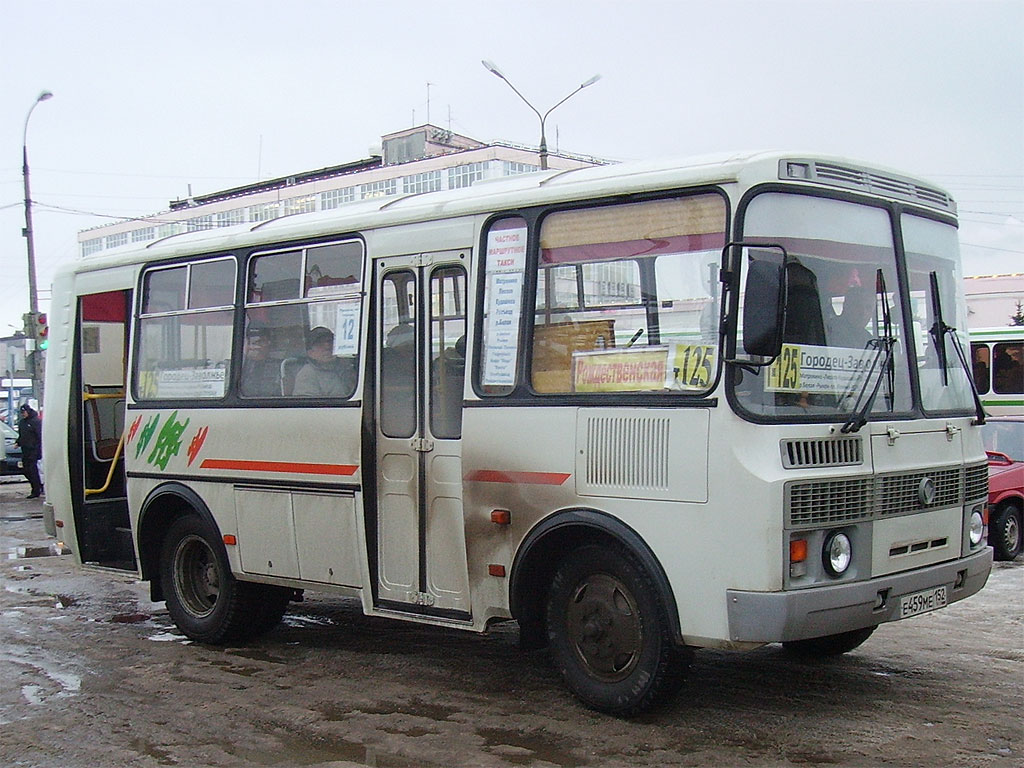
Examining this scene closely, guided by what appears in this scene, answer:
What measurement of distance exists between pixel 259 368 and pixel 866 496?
14.3ft

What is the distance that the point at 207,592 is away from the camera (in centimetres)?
911

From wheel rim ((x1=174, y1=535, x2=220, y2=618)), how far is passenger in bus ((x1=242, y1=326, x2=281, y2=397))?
1.34 meters

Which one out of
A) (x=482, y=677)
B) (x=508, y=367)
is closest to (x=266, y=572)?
(x=482, y=677)

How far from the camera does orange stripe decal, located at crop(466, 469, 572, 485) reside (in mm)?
6498

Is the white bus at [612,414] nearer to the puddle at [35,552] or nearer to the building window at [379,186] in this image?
the puddle at [35,552]

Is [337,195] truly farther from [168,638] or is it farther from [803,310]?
[803,310]

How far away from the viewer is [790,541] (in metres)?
5.67

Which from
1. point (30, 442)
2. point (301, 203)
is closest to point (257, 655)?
point (30, 442)

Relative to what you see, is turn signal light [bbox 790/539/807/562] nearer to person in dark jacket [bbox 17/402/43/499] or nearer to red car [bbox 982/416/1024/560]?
red car [bbox 982/416/1024/560]

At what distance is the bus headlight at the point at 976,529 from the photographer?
6.82 metres

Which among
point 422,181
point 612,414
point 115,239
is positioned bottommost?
point 612,414

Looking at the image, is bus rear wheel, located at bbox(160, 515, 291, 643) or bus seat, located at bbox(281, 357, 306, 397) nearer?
bus seat, located at bbox(281, 357, 306, 397)

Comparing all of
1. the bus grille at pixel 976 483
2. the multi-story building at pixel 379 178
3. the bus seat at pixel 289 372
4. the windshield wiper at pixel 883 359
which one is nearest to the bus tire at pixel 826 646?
the bus grille at pixel 976 483

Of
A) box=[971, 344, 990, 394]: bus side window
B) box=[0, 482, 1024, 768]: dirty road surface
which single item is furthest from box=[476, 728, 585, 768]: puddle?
box=[971, 344, 990, 394]: bus side window
